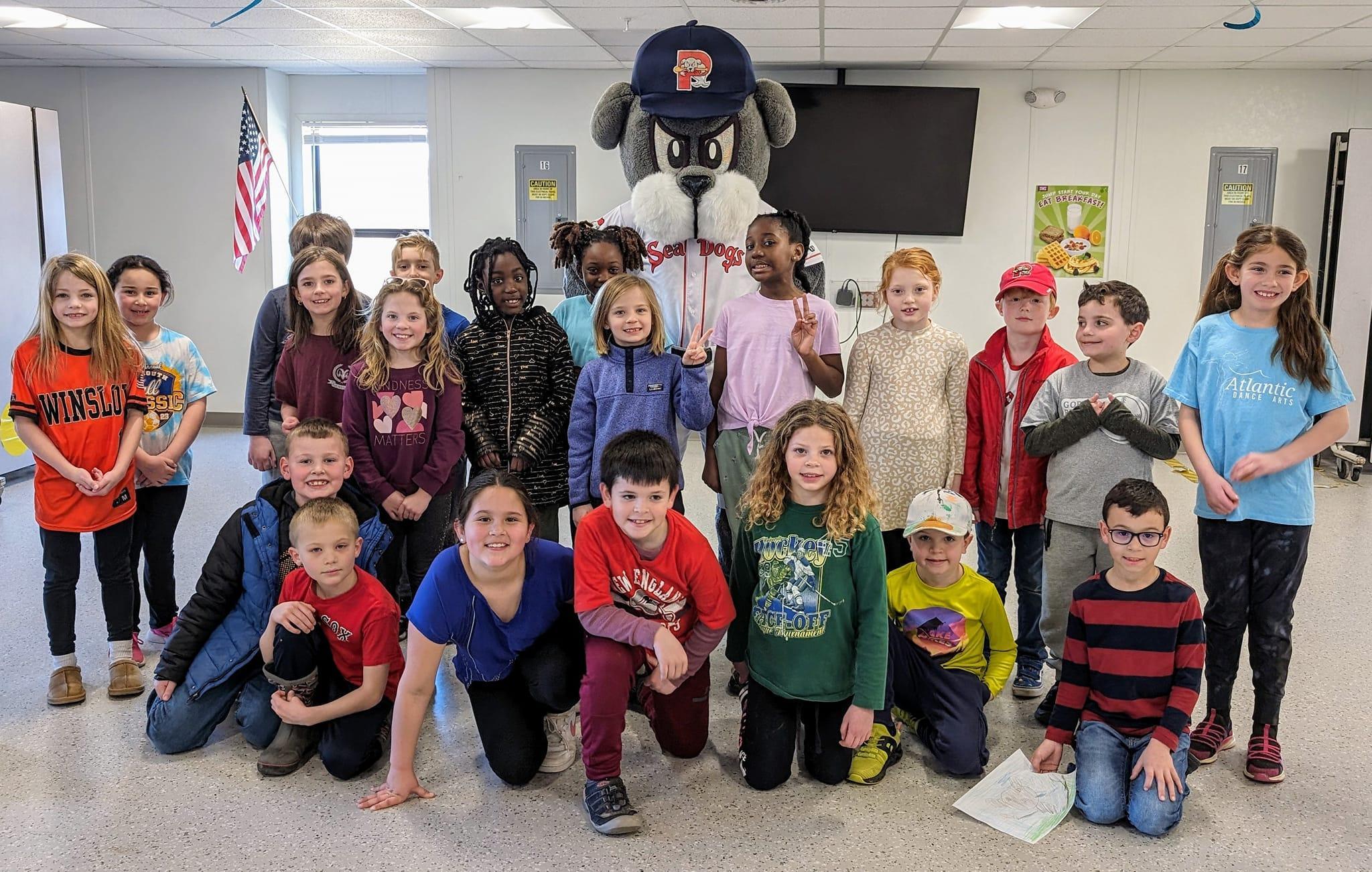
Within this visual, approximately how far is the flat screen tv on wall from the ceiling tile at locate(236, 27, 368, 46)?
99.4 inches

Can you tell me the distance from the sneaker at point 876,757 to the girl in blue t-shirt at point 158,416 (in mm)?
1939

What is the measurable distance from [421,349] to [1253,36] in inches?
189

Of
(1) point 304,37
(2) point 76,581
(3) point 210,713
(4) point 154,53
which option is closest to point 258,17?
(1) point 304,37

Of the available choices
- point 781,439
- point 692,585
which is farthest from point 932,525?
point 692,585

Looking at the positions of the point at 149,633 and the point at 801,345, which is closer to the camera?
the point at 801,345

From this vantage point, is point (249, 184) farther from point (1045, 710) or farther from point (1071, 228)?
point (1045, 710)

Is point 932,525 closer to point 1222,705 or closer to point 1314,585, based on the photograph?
point 1222,705

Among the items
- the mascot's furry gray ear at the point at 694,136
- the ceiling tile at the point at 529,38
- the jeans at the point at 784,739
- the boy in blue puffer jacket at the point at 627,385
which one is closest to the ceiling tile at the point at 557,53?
the ceiling tile at the point at 529,38

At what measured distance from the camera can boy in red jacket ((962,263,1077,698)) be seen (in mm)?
2602

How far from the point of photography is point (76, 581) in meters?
2.63

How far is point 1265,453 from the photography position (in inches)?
86.0

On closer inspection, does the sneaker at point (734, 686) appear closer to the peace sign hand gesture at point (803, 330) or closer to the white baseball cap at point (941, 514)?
the white baseball cap at point (941, 514)

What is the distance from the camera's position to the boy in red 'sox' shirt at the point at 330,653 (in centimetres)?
223

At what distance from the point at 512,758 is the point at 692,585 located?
1.75 feet
